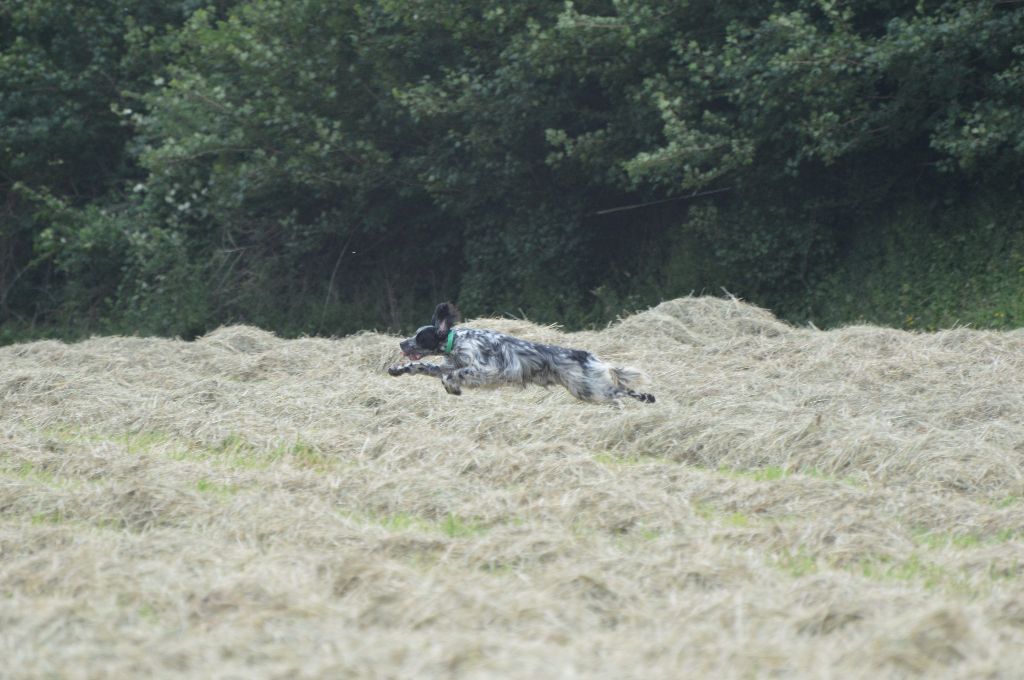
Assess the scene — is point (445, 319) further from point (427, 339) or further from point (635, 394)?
point (635, 394)

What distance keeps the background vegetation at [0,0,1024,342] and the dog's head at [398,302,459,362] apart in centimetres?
754

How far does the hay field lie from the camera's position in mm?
4340

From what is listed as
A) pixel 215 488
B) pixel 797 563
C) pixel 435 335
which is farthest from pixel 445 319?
pixel 797 563

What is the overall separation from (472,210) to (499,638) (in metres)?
17.0

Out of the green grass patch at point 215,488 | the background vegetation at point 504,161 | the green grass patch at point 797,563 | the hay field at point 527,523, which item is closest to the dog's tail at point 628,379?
the hay field at point 527,523

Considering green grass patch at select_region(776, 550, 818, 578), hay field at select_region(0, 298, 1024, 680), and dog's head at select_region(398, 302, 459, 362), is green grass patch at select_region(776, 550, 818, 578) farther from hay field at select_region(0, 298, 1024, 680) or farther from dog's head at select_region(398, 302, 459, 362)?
dog's head at select_region(398, 302, 459, 362)

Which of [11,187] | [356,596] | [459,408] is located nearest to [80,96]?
[11,187]

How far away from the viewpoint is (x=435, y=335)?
9.71 meters

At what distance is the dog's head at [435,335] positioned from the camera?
968 cm

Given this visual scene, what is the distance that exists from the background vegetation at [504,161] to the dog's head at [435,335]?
24.7 ft

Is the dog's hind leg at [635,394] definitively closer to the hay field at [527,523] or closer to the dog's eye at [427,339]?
the hay field at [527,523]

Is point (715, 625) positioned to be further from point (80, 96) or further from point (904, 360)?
point (80, 96)

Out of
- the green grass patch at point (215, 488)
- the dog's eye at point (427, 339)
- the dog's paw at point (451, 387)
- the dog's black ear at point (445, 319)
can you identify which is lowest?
the green grass patch at point (215, 488)

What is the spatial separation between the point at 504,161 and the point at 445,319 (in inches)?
413
